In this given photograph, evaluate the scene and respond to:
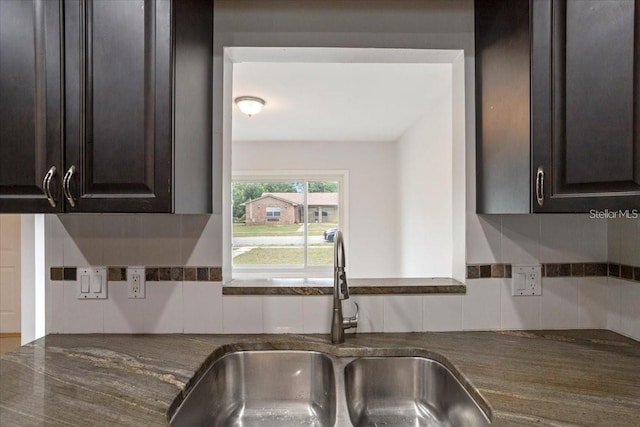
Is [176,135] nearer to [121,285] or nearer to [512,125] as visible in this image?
[121,285]

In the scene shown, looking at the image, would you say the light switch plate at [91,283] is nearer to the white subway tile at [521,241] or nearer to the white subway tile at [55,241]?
the white subway tile at [55,241]

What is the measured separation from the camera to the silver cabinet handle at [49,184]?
3.17 ft

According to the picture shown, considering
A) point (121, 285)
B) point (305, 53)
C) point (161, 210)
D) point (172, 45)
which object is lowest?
point (121, 285)

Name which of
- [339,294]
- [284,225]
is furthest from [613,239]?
[284,225]

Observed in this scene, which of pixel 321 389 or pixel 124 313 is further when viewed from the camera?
pixel 124 313

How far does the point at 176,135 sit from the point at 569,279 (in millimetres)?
1511

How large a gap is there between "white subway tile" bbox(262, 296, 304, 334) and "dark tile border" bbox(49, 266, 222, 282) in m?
0.22

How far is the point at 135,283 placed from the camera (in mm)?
1285

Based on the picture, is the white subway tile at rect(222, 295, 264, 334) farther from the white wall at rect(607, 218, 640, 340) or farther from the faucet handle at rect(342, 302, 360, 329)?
the white wall at rect(607, 218, 640, 340)

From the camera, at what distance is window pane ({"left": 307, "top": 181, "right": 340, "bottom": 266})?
495 cm

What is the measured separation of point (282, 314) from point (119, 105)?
2.91 ft

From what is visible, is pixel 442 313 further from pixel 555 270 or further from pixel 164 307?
pixel 164 307

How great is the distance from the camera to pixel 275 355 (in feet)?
3.94

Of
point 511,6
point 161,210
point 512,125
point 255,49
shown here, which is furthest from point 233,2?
point 512,125
